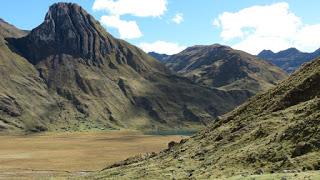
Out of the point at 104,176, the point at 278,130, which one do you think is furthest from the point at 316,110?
the point at 104,176

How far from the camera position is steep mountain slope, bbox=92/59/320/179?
3866 centimetres

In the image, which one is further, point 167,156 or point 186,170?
point 167,156

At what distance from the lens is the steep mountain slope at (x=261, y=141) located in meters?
38.7

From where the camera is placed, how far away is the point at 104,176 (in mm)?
56594

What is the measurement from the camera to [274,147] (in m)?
41.0

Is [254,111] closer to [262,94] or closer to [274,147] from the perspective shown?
[262,94]

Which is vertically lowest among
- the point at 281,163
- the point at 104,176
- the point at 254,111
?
the point at 104,176

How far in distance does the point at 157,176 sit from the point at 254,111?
1807 cm

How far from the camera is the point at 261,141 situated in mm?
44781

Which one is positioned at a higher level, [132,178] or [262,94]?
[262,94]

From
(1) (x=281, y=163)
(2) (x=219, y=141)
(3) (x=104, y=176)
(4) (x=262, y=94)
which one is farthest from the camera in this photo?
(4) (x=262, y=94)

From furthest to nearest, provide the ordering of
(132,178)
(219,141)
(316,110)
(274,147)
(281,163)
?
(219,141) → (132,178) → (316,110) → (274,147) → (281,163)

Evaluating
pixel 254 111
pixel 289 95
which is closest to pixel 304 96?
pixel 289 95

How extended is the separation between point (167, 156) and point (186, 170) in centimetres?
1235
